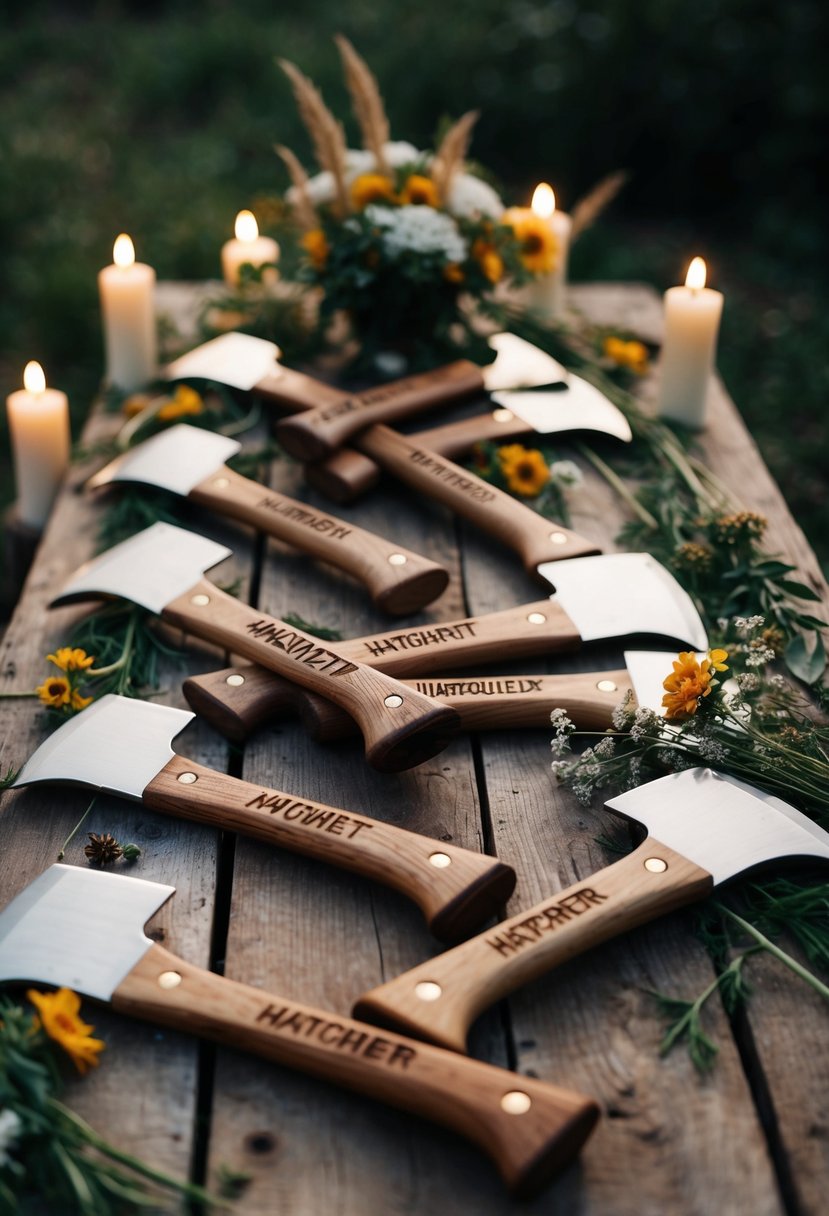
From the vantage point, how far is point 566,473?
2.33 m

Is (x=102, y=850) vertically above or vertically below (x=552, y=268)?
below

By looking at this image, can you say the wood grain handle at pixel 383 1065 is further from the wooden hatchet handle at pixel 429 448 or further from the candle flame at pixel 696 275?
the candle flame at pixel 696 275

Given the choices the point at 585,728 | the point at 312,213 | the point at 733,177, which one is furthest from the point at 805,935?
the point at 733,177

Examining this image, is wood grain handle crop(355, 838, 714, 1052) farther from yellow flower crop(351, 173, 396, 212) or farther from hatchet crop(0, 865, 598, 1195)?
yellow flower crop(351, 173, 396, 212)

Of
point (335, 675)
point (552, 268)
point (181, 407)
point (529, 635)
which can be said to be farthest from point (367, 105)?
point (335, 675)

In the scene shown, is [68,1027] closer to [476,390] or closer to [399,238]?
[476,390]

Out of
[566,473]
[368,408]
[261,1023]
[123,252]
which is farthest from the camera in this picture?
[123,252]

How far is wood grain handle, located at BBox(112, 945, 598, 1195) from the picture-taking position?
3.76 feet

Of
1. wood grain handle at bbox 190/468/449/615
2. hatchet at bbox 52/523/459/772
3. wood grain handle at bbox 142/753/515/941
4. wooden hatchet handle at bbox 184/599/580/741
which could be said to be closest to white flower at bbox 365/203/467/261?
wood grain handle at bbox 190/468/449/615

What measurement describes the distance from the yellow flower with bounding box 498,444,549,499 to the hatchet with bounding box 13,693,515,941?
0.88 meters

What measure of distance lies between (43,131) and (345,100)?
135 cm

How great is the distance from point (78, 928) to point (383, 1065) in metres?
0.41

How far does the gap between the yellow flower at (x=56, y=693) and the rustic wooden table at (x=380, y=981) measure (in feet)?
Result: 0.19

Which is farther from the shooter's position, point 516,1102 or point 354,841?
point 354,841
